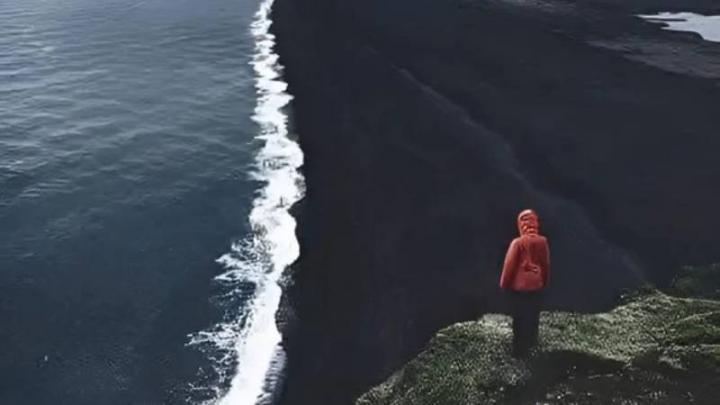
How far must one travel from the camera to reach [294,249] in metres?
36.6

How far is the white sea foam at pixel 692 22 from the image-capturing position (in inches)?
2063

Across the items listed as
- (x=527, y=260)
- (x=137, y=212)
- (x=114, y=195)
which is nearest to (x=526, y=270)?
(x=527, y=260)

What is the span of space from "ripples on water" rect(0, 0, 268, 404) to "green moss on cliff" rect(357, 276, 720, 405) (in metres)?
11.6

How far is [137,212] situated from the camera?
132 feet

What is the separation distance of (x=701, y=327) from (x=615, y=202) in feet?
43.0

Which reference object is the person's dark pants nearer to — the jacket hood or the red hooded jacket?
the red hooded jacket

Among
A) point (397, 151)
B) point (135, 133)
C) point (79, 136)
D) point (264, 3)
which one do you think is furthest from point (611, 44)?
point (264, 3)

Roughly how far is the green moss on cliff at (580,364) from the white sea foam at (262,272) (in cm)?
815

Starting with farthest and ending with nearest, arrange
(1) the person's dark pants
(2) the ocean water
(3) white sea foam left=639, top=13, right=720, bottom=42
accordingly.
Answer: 1. (3) white sea foam left=639, top=13, right=720, bottom=42
2. (2) the ocean water
3. (1) the person's dark pants

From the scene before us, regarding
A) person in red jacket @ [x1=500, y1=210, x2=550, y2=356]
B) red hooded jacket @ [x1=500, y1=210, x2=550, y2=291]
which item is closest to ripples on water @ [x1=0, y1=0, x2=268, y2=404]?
person in red jacket @ [x1=500, y1=210, x2=550, y2=356]

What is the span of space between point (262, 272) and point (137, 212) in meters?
10.0

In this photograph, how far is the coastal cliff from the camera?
90.3 ft

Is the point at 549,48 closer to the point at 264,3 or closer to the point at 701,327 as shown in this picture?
the point at 701,327

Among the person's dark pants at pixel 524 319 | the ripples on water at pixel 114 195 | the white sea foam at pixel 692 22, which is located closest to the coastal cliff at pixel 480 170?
the white sea foam at pixel 692 22
